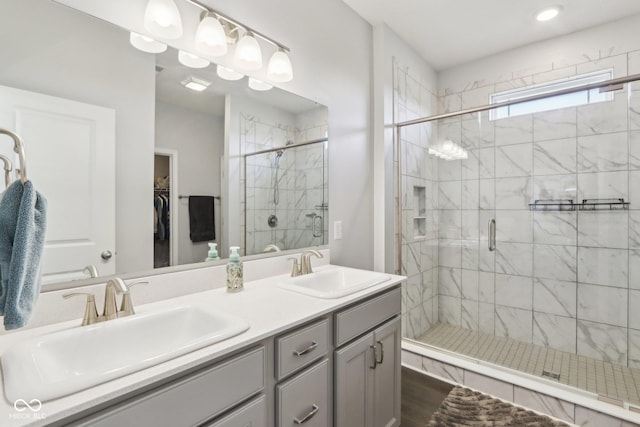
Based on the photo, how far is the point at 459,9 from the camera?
231 centimetres

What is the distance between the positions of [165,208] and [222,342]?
71 centimetres

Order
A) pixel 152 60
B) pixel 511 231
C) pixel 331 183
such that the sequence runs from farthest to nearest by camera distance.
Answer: pixel 511 231, pixel 331 183, pixel 152 60

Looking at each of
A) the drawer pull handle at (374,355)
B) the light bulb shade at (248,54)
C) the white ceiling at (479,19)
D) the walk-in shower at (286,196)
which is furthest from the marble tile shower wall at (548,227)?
the light bulb shade at (248,54)

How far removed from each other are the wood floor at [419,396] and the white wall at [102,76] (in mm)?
1682

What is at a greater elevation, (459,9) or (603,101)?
(459,9)

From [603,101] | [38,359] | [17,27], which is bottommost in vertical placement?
[38,359]

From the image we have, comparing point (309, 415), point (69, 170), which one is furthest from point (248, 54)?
point (309, 415)

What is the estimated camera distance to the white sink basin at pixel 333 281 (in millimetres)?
1396

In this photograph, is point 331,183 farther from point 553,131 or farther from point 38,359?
point 553,131

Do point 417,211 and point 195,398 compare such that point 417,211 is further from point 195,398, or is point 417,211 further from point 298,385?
point 195,398

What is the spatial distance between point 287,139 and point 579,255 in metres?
2.48

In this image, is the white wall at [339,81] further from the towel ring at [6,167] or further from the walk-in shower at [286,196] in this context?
the towel ring at [6,167]

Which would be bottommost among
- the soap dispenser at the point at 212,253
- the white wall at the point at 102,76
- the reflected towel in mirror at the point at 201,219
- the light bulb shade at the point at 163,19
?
the soap dispenser at the point at 212,253

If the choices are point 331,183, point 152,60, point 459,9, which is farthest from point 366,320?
point 459,9
